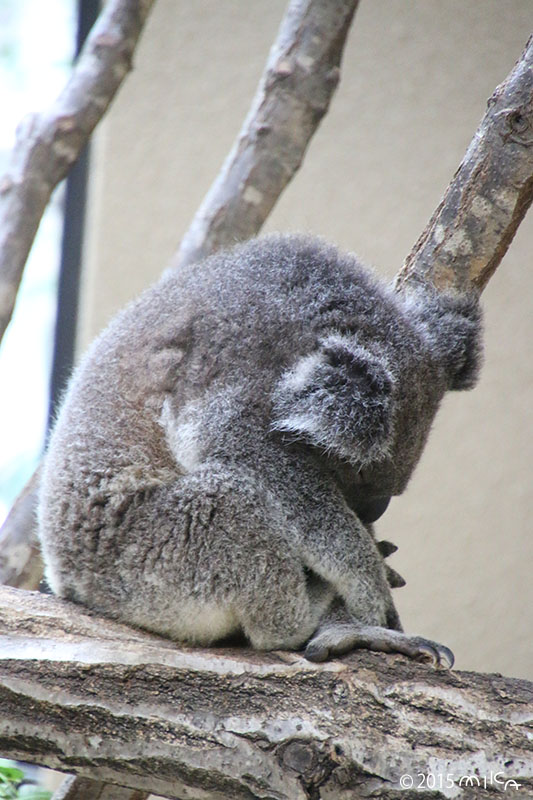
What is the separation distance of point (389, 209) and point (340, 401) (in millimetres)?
3208

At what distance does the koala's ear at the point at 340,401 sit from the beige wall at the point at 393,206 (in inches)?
114

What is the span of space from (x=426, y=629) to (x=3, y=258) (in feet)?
11.0

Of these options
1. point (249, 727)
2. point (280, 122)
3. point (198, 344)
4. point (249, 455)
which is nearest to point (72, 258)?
point (280, 122)

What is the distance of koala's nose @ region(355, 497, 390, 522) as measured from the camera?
2.56 metres

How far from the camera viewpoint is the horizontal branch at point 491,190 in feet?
8.13

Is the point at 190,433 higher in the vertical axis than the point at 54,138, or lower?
lower

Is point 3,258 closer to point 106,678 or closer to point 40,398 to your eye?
point 106,678

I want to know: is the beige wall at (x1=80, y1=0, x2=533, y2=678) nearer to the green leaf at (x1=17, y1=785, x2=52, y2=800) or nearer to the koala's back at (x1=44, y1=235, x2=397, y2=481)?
the koala's back at (x1=44, y1=235, x2=397, y2=481)

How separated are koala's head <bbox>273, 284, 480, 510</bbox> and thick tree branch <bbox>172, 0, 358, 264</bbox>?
3.61 feet

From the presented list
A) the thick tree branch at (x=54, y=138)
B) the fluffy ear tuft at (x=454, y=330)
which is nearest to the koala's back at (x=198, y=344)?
the fluffy ear tuft at (x=454, y=330)

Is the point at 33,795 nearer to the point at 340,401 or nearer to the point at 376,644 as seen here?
the point at 376,644

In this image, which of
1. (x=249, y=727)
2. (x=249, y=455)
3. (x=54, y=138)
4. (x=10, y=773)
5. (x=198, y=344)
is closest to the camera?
(x=249, y=727)

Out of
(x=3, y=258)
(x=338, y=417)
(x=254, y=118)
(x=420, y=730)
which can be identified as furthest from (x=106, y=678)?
(x=254, y=118)

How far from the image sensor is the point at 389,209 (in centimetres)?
524
